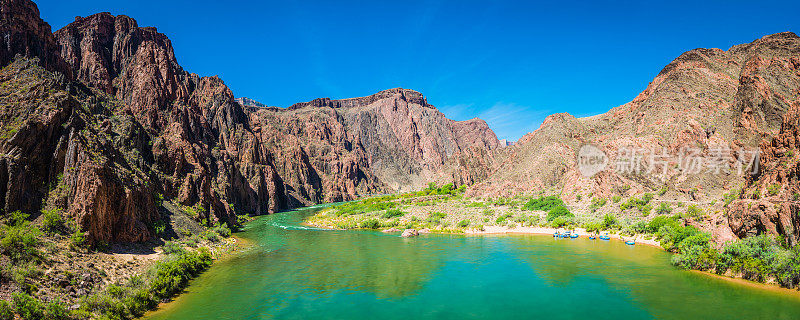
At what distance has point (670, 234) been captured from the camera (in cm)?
3931

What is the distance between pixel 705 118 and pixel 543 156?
32.6m

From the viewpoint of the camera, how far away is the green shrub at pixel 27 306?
16.3m

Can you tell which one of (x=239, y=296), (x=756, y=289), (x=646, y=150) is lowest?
(x=756, y=289)

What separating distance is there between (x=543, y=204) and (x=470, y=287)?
47004 millimetres

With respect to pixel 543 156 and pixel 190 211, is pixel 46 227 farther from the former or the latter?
pixel 543 156

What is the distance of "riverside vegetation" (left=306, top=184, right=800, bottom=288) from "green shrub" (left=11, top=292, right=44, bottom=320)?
40.2 m

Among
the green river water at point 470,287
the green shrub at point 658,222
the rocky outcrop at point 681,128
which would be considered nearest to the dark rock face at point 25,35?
the green river water at point 470,287

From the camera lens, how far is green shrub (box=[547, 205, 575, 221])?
60281mm

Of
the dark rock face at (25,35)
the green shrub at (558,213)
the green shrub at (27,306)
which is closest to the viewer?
the green shrub at (27,306)

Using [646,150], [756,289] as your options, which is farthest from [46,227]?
[646,150]

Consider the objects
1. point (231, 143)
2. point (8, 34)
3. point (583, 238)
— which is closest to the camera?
point (8, 34)

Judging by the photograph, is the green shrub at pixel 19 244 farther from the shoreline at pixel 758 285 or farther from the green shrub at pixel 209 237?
the shoreline at pixel 758 285

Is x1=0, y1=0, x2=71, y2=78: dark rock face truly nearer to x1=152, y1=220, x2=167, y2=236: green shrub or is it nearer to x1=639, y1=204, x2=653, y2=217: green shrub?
x1=152, y1=220, x2=167, y2=236: green shrub

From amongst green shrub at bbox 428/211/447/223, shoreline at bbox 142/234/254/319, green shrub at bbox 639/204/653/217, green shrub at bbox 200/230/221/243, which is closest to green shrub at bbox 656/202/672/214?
green shrub at bbox 639/204/653/217
